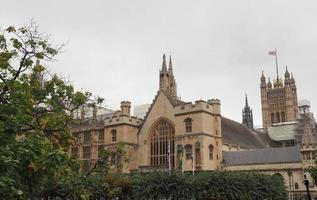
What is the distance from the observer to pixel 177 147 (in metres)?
52.5

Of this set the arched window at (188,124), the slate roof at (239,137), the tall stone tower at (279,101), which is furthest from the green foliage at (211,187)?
the tall stone tower at (279,101)

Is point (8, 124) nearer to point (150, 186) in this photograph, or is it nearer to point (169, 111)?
point (150, 186)

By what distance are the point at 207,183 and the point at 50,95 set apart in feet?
60.0

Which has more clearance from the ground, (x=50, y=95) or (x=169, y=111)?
(x=169, y=111)

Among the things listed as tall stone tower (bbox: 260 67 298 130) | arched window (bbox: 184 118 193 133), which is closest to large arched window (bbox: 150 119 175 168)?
arched window (bbox: 184 118 193 133)

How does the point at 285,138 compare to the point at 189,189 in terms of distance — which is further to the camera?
the point at 285,138

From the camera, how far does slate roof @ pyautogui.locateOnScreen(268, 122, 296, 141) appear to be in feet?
289

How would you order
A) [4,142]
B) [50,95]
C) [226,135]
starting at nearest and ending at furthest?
1. [4,142]
2. [50,95]
3. [226,135]

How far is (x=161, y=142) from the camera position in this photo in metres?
56.2

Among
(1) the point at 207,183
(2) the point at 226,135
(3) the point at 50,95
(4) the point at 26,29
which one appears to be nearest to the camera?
(4) the point at 26,29

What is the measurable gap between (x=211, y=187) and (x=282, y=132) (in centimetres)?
6116

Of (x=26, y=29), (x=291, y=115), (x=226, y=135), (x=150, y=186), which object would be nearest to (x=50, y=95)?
(x=26, y=29)

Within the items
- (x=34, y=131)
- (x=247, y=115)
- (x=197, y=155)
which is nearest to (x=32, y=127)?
(x=34, y=131)

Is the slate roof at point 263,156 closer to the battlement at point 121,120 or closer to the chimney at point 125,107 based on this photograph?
the battlement at point 121,120
